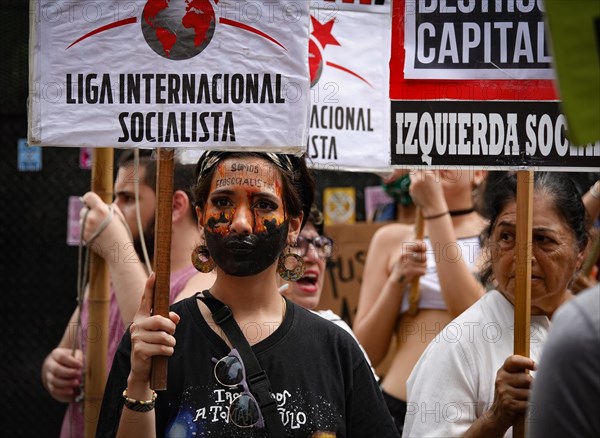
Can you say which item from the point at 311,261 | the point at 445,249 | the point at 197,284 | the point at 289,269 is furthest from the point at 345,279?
the point at 289,269

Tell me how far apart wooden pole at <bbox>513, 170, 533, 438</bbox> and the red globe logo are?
3.69ft

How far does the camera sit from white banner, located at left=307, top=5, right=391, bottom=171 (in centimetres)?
458

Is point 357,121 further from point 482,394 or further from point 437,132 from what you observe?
point 482,394

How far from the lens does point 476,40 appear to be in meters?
3.31

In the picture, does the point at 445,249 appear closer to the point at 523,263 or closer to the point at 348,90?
the point at 348,90

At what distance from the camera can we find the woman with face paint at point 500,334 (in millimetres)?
2990

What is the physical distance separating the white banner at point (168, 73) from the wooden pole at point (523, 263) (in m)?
0.74

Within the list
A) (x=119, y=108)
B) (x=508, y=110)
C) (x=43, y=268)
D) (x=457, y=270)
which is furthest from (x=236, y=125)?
(x=43, y=268)

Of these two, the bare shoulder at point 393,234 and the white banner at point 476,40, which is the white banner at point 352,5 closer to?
the bare shoulder at point 393,234

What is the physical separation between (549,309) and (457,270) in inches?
37.6

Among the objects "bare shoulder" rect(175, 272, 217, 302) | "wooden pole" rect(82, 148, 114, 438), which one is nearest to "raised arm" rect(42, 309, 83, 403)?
"wooden pole" rect(82, 148, 114, 438)

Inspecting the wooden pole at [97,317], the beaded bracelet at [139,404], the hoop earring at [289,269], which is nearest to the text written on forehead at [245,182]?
the hoop earring at [289,269]

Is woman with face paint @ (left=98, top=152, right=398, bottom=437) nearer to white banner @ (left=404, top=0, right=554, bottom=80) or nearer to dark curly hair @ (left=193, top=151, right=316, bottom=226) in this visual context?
dark curly hair @ (left=193, top=151, right=316, bottom=226)

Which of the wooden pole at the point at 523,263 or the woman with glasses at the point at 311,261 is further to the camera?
the woman with glasses at the point at 311,261
